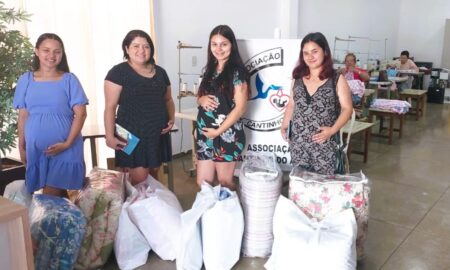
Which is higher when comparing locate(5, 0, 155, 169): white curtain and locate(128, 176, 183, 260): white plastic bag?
locate(5, 0, 155, 169): white curtain

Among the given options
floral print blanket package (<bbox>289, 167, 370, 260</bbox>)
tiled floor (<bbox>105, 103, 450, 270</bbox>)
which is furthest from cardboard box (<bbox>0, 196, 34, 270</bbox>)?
floral print blanket package (<bbox>289, 167, 370, 260</bbox>)

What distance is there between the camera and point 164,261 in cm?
Result: 240

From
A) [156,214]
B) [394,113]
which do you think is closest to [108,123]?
[156,214]

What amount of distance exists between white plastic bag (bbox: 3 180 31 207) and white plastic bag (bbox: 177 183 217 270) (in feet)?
2.69

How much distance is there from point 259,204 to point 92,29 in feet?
6.89

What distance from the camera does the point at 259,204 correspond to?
2.36 metres

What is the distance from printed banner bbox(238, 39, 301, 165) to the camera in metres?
2.76

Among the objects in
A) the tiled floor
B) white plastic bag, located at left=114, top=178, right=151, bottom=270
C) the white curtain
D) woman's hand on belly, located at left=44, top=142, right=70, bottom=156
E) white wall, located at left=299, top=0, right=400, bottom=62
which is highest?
white wall, located at left=299, top=0, right=400, bottom=62

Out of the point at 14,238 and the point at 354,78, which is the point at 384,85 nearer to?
the point at 354,78

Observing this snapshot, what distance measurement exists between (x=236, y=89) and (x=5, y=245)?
1416 mm

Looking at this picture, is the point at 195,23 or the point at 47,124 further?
the point at 195,23

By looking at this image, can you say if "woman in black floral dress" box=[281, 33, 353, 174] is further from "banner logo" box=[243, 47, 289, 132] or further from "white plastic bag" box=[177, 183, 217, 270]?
"white plastic bag" box=[177, 183, 217, 270]

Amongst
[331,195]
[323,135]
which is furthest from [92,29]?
[331,195]

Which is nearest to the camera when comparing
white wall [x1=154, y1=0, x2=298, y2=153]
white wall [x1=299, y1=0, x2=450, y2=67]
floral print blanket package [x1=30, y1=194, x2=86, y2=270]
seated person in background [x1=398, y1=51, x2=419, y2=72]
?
floral print blanket package [x1=30, y1=194, x2=86, y2=270]
